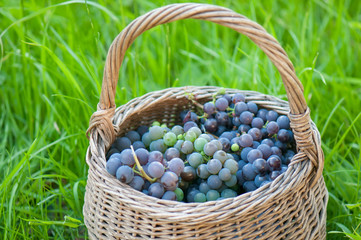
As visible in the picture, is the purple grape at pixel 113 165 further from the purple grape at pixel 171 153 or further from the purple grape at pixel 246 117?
the purple grape at pixel 246 117

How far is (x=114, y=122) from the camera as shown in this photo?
1222mm

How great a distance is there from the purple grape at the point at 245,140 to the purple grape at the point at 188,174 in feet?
0.52

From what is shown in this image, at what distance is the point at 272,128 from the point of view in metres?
1.18

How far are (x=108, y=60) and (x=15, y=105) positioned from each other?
0.94 m

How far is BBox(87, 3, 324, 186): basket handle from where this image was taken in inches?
36.9

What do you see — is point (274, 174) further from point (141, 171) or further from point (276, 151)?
point (141, 171)

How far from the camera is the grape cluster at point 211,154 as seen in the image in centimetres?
102

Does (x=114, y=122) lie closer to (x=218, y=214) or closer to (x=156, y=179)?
(x=156, y=179)

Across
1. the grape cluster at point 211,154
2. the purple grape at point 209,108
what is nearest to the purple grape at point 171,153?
the grape cluster at point 211,154

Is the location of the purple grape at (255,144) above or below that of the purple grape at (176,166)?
below

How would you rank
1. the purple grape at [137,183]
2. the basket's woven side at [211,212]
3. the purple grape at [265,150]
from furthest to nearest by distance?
the purple grape at [265,150] → the purple grape at [137,183] → the basket's woven side at [211,212]

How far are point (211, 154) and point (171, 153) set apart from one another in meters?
0.11

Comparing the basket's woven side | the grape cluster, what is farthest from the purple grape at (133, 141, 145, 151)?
the basket's woven side

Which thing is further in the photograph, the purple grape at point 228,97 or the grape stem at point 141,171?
the purple grape at point 228,97
